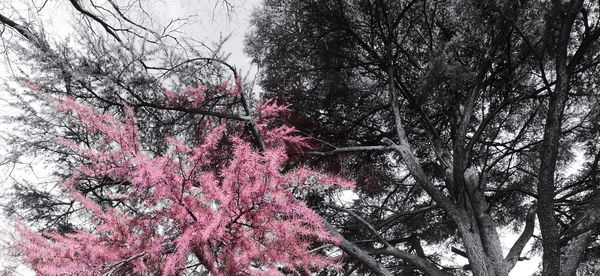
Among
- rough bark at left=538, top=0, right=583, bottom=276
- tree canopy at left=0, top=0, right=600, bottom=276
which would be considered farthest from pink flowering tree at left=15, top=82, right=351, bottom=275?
rough bark at left=538, top=0, right=583, bottom=276

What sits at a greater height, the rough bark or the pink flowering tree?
the rough bark

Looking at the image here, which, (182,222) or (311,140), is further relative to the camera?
(311,140)

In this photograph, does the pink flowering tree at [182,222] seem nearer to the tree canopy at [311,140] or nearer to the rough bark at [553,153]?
the tree canopy at [311,140]

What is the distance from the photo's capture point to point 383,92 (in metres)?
7.23

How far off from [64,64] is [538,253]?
28.6ft

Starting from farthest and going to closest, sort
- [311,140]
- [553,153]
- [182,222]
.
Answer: [311,140] → [553,153] → [182,222]

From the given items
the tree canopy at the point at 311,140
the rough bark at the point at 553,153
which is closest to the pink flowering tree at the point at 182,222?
the tree canopy at the point at 311,140

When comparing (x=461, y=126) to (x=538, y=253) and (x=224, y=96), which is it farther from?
(x=538, y=253)

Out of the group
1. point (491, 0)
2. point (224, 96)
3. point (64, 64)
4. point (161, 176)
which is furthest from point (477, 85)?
point (64, 64)

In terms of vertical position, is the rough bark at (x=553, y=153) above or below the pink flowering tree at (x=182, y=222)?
above

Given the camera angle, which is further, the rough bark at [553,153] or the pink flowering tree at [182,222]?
the rough bark at [553,153]

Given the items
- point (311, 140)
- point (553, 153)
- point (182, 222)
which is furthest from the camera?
point (311, 140)

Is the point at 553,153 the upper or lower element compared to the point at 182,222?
upper

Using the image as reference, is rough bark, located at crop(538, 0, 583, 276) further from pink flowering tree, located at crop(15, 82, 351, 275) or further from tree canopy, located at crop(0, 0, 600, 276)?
pink flowering tree, located at crop(15, 82, 351, 275)
